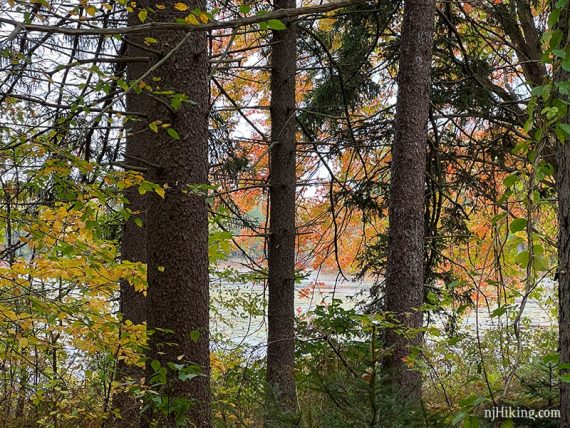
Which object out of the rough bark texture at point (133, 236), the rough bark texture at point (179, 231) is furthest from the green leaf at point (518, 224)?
the rough bark texture at point (133, 236)

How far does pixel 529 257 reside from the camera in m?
1.88

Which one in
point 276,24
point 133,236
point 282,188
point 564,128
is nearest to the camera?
point 564,128

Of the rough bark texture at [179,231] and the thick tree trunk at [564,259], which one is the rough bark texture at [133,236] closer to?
the rough bark texture at [179,231]

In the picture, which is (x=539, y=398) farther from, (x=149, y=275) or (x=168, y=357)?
(x=149, y=275)

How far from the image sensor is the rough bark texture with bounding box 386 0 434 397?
481 cm

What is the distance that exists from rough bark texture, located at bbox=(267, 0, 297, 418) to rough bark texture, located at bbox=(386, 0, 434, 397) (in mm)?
1791

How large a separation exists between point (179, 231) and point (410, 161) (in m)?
2.37

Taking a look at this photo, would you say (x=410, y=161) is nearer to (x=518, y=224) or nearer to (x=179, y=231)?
(x=179, y=231)

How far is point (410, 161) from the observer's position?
4930 millimetres

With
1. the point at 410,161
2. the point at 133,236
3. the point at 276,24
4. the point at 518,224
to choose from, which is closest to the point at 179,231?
the point at 276,24

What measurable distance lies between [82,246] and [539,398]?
2.88 m

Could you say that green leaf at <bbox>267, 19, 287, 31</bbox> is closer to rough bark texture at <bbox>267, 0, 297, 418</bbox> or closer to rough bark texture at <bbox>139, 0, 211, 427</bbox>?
rough bark texture at <bbox>139, 0, 211, 427</bbox>

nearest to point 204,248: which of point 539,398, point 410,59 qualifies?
point 539,398

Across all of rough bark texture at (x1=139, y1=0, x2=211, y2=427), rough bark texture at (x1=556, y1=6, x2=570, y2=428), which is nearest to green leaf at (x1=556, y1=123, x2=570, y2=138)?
rough bark texture at (x1=556, y1=6, x2=570, y2=428)
